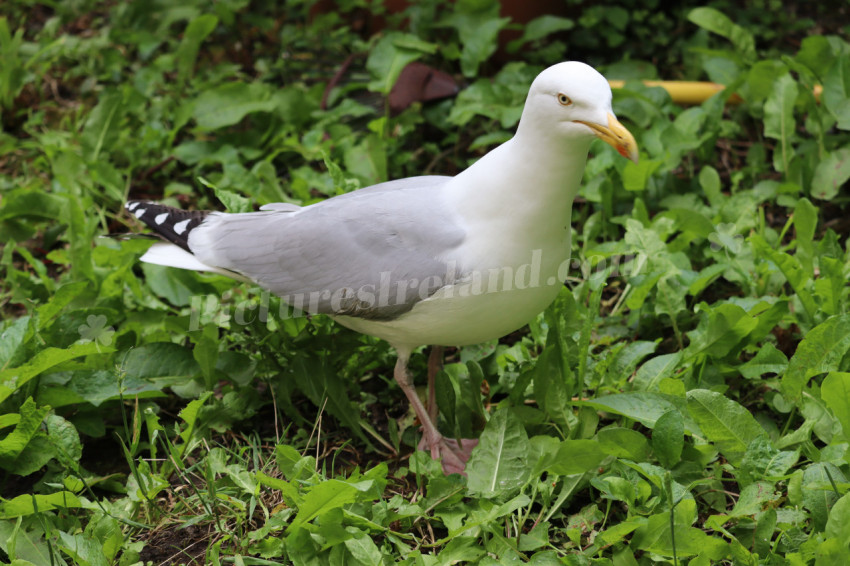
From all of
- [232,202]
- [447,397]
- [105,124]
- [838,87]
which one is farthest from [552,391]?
[105,124]

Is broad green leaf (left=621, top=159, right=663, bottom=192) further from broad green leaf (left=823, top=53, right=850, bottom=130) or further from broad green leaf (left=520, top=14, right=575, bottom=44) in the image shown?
broad green leaf (left=520, top=14, right=575, bottom=44)

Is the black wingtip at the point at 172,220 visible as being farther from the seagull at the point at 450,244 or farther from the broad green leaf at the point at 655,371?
the broad green leaf at the point at 655,371

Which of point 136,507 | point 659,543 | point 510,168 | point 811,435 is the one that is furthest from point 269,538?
point 811,435

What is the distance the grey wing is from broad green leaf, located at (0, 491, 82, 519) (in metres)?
0.83

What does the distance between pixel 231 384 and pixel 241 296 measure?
21.2 inches

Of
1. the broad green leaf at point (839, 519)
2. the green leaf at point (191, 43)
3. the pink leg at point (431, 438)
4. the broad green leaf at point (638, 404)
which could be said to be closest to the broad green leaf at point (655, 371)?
the broad green leaf at point (638, 404)

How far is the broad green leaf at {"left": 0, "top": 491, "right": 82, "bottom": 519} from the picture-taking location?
243 cm

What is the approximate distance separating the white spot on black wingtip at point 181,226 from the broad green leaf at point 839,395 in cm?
204

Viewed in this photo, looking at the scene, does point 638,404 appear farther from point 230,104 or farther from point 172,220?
point 230,104

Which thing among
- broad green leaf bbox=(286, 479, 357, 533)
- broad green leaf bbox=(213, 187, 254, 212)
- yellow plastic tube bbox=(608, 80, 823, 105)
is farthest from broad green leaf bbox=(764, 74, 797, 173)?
broad green leaf bbox=(286, 479, 357, 533)

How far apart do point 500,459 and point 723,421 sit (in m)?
0.64

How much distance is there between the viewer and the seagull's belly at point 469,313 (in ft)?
8.05

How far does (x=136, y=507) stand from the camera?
2.60m

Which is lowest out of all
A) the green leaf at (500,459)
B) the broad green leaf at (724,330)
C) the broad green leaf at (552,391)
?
the green leaf at (500,459)
